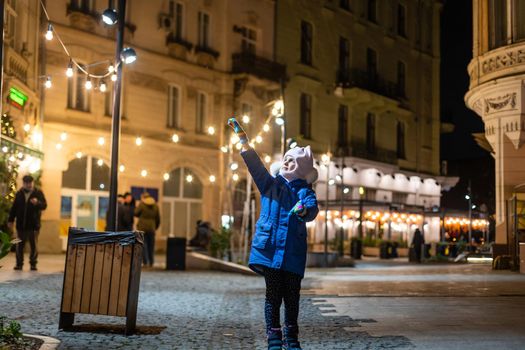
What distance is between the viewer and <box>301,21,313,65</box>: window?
132 feet

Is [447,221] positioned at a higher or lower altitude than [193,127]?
lower

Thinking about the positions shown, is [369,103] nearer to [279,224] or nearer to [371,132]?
[371,132]

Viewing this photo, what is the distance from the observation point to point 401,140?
49125mm

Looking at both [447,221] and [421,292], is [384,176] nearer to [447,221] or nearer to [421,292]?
[447,221]

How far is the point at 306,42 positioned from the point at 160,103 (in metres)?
11.4

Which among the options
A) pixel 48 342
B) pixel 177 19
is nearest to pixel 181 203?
pixel 177 19

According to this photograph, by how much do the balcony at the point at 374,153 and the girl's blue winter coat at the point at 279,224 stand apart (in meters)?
35.8

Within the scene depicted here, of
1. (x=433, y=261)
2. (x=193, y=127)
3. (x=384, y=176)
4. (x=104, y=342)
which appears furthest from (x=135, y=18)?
(x=104, y=342)

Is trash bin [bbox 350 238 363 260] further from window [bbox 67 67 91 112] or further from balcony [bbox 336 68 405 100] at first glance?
window [bbox 67 67 91 112]

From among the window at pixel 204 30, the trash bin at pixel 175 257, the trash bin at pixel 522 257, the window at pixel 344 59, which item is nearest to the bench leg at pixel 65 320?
the trash bin at pixel 175 257

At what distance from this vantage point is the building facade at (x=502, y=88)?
59.8 ft

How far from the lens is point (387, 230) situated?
4191cm

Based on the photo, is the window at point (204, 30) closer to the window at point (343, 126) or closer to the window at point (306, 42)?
the window at point (306, 42)

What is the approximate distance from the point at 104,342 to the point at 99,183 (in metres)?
22.8
